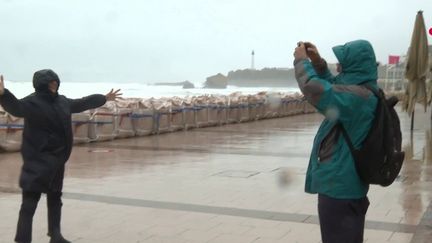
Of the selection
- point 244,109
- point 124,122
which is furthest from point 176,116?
point 244,109

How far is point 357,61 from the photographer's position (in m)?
3.26

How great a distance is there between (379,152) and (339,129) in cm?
23

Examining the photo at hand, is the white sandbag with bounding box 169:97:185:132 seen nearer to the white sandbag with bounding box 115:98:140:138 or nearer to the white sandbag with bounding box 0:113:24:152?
the white sandbag with bounding box 115:98:140:138

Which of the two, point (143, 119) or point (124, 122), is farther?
point (143, 119)

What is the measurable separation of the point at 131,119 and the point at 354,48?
487 inches

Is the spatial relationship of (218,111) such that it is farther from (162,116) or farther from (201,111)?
(162,116)

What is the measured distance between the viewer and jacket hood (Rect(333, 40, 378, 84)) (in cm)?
324

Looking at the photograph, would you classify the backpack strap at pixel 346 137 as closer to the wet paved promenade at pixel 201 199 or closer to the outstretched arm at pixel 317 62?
the outstretched arm at pixel 317 62

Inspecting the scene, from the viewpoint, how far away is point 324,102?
3141 mm

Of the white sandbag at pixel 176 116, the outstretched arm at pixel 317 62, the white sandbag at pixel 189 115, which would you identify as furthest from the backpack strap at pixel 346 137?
the white sandbag at pixel 189 115

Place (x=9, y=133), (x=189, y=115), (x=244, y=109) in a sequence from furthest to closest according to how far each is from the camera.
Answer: (x=244, y=109)
(x=189, y=115)
(x=9, y=133)

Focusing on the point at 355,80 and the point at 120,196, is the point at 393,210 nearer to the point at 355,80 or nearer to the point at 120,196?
the point at 120,196

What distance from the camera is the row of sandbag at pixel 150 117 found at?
1204cm

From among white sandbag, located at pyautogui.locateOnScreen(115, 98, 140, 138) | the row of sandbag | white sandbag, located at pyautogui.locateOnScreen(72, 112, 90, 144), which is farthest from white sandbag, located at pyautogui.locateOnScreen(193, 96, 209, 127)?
white sandbag, located at pyautogui.locateOnScreen(72, 112, 90, 144)
